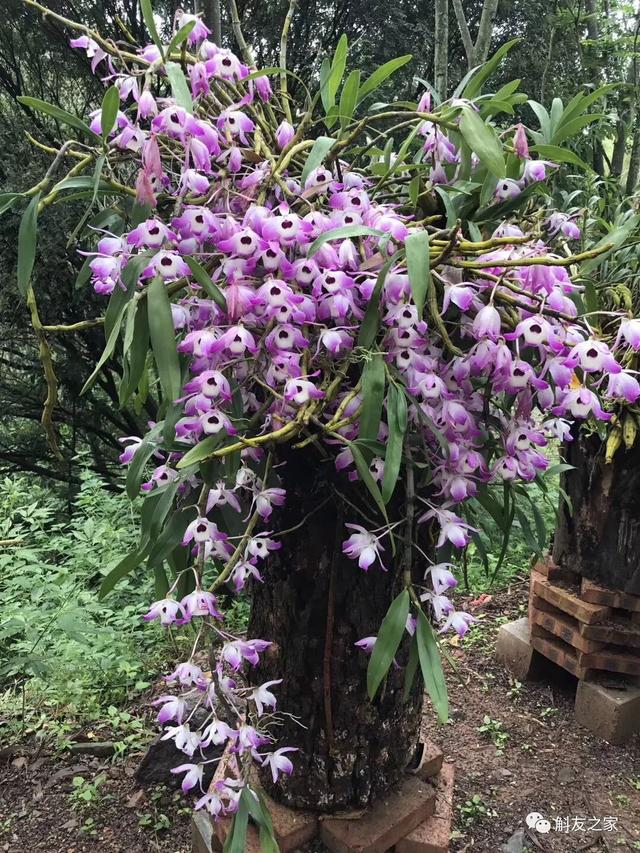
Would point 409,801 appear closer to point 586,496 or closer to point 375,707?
point 375,707

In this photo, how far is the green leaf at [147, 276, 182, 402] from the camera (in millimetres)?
750

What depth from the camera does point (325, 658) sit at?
1.17 meters

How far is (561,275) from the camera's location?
84cm

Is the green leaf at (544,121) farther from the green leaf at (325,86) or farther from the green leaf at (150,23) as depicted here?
the green leaf at (150,23)

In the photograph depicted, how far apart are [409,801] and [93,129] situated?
1.33 m

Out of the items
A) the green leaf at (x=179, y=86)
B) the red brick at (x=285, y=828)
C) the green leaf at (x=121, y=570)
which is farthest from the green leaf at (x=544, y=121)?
the red brick at (x=285, y=828)

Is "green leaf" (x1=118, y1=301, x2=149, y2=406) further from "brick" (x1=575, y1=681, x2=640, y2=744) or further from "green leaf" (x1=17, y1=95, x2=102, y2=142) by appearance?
"brick" (x1=575, y1=681, x2=640, y2=744)

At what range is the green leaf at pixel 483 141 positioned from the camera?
784mm

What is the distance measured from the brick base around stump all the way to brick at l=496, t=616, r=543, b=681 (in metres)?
1.04

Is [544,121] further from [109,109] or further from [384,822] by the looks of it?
[384,822]

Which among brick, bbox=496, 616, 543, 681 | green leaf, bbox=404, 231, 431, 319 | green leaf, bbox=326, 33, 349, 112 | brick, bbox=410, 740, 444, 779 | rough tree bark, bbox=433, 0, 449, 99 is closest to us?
green leaf, bbox=404, 231, 431, 319

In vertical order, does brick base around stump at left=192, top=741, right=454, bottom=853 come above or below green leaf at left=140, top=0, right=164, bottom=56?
below

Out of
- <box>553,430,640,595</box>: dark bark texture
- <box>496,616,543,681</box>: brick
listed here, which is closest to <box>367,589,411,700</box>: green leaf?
<box>553,430,640,595</box>: dark bark texture

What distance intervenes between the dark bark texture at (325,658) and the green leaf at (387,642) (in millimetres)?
229
